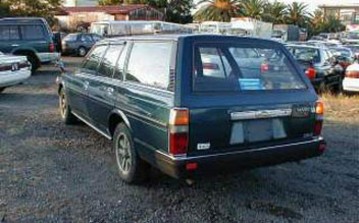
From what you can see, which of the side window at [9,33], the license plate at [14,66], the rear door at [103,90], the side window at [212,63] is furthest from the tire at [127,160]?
the side window at [9,33]

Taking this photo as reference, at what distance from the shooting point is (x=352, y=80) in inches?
494

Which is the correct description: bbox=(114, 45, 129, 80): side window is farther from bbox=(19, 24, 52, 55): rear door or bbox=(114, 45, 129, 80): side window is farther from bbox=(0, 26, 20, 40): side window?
bbox=(0, 26, 20, 40): side window

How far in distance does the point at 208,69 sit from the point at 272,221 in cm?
158

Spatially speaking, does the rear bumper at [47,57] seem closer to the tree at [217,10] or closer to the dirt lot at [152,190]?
the dirt lot at [152,190]

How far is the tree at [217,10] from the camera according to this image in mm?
61969

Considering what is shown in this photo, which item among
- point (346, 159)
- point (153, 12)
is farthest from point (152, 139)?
point (153, 12)

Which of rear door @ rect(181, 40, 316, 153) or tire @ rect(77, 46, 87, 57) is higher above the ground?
rear door @ rect(181, 40, 316, 153)

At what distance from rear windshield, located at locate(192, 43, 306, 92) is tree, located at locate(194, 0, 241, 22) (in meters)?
58.1

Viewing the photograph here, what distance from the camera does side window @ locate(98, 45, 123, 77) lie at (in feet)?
19.1

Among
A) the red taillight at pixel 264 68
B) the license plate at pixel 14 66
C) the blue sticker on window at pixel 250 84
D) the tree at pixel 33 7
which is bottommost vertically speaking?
the license plate at pixel 14 66

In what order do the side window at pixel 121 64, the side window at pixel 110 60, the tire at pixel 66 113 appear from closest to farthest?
the side window at pixel 121 64 → the side window at pixel 110 60 → the tire at pixel 66 113

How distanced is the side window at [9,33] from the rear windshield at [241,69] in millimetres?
13981

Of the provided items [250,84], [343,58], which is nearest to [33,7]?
[343,58]

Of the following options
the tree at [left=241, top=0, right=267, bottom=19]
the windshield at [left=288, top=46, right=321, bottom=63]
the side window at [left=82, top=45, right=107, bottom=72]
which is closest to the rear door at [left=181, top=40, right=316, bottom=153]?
the side window at [left=82, top=45, right=107, bottom=72]
